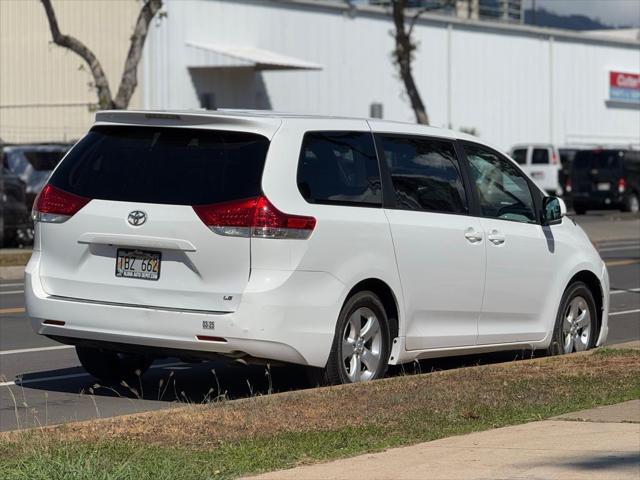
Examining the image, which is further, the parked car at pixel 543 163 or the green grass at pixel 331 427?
the parked car at pixel 543 163

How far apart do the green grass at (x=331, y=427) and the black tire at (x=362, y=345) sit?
31 centimetres

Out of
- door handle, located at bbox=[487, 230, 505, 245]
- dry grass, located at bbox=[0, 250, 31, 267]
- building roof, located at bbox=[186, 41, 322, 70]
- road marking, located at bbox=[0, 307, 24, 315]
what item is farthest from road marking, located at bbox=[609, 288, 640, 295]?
building roof, located at bbox=[186, 41, 322, 70]

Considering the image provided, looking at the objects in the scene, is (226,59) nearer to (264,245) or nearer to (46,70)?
(46,70)

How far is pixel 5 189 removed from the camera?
25812mm

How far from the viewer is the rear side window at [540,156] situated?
46.9 metres

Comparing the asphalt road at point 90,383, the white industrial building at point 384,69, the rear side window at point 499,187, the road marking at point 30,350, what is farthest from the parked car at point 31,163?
the rear side window at point 499,187

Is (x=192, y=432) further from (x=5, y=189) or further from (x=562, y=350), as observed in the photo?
(x=5, y=189)

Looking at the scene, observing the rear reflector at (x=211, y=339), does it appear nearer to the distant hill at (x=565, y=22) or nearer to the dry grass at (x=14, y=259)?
the dry grass at (x=14, y=259)

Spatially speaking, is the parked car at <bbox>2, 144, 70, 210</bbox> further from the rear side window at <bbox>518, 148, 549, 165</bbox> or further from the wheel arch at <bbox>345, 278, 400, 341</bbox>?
the rear side window at <bbox>518, 148, 549, 165</bbox>

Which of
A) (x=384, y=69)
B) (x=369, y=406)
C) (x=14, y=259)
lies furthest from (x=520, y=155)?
(x=369, y=406)

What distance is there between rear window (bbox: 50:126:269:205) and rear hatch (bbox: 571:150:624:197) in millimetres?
33826

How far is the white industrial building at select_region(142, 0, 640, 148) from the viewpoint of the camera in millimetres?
44188

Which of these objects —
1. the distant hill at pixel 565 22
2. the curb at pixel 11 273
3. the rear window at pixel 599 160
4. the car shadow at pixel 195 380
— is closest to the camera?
the car shadow at pixel 195 380

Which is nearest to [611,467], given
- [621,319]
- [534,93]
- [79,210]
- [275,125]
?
[275,125]
